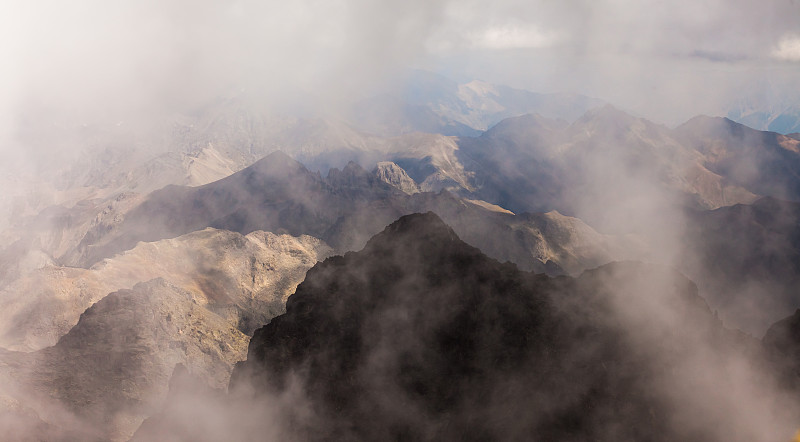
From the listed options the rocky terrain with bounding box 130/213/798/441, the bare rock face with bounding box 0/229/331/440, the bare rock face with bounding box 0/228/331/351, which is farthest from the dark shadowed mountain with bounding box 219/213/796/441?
the bare rock face with bounding box 0/228/331/351

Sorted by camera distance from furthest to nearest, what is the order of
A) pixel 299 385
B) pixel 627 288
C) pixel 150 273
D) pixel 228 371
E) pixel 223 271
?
pixel 223 271
pixel 150 273
pixel 228 371
pixel 299 385
pixel 627 288

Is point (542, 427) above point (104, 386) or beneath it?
above

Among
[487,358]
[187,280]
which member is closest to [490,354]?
[487,358]

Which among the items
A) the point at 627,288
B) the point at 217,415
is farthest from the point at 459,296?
the point at 217,415

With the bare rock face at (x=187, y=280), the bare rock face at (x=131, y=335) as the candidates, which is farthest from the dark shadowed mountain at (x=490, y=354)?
the bare rock face at (x=187, y=280)

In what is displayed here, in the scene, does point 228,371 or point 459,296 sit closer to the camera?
point 459,296

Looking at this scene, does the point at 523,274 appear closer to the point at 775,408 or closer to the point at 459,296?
the point at 459,296

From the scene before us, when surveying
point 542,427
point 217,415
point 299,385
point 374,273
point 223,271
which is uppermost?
point 542,427
